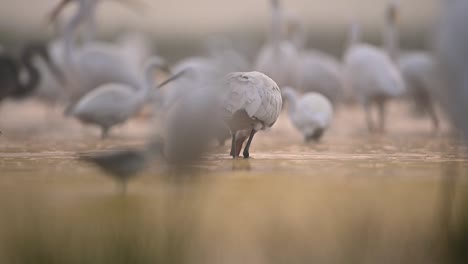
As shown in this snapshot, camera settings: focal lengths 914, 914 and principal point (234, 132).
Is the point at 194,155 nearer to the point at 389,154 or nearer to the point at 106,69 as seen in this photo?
the point at 389,154

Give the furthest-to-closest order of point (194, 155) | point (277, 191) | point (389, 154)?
1. point (389, 154)
2. point (277, 191)
3. point (194, 155)

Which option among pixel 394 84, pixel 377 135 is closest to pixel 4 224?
pixel 377 135

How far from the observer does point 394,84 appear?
9.94 metres

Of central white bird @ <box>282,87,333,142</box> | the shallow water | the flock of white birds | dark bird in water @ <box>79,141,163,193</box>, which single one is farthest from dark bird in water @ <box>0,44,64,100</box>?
dark bird in water @ <box>79,141,163,193</box>

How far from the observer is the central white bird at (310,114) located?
325 inches

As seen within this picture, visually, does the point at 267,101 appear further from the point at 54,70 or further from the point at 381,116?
the point at 54,70

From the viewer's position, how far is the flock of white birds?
20.5 feet

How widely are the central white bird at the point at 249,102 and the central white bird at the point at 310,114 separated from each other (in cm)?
194

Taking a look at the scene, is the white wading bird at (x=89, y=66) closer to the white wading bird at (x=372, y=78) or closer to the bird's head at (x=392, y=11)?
the white wading bird at (x=372, y=78)

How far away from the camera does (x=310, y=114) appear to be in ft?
27.5

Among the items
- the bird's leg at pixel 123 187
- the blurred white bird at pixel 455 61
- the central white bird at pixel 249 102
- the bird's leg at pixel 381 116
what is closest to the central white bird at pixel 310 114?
the bird's leg at pixel 381 116

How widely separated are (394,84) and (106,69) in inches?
138

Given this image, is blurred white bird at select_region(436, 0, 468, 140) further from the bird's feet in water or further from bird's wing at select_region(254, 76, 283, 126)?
the bird's feet in water

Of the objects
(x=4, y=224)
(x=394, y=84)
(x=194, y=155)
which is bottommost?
(x=4, y=224)
